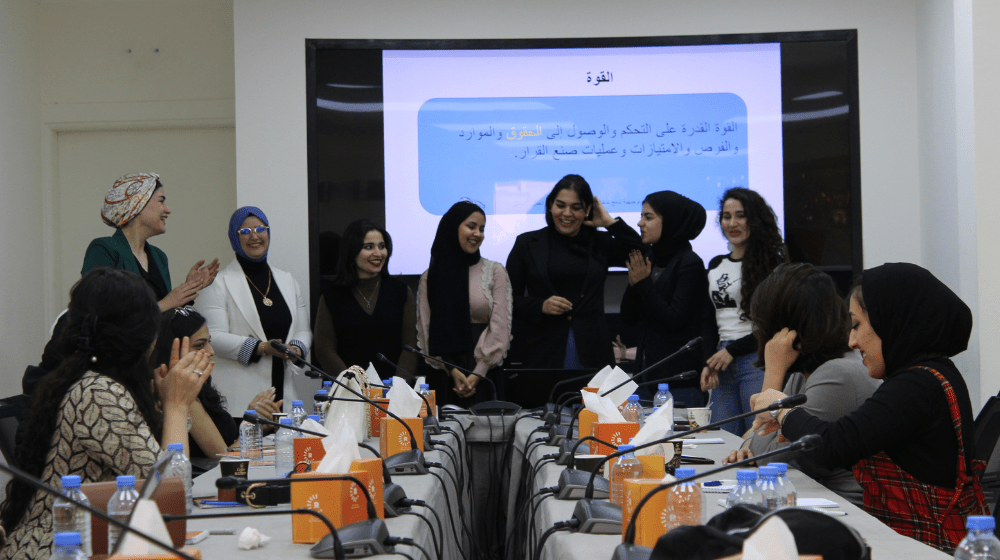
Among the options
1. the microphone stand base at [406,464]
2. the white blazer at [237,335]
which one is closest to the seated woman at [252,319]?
the white blazer at [237,335]

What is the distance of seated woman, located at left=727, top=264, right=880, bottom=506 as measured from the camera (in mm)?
2105

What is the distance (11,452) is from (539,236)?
2408mm

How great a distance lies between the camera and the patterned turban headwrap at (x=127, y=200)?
3641mm

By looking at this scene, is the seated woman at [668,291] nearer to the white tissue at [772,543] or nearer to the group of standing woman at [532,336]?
the group of standing woman at [532,336]

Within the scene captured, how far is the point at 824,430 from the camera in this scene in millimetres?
1930

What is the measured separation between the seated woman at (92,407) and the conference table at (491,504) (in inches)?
9.1

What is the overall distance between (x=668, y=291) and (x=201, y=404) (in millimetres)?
2064

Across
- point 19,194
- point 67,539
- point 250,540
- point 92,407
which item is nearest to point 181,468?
point 92,407

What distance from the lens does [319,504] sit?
1478 mm

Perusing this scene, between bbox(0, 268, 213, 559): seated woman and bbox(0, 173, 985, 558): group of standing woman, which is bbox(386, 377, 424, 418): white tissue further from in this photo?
bbox(0, 268, 213, 559): seated woman

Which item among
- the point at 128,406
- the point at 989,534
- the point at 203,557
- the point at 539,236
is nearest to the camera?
the point at 989,534

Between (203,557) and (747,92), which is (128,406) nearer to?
(203,557)

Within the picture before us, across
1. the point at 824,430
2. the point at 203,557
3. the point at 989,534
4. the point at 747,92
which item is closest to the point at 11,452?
the point at 203,557

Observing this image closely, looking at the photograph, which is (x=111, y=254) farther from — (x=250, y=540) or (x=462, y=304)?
(x=250, y=540)
